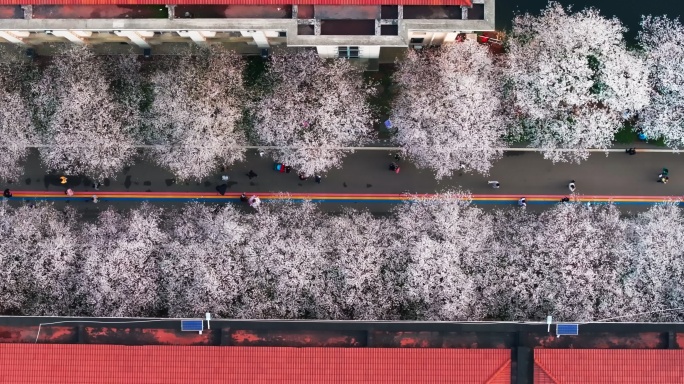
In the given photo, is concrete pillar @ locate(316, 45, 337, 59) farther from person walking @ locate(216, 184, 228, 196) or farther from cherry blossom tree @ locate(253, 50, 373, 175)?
person walking @ locate(216, 184, 228, 196)

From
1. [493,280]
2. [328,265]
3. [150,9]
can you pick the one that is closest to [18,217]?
[150,9]

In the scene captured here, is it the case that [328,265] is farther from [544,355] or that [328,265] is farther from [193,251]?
[544,355]

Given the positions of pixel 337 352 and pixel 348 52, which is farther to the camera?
pixel 348 52

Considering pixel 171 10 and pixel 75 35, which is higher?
pixel 171 10

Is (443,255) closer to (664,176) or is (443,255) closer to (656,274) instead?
(656,274)

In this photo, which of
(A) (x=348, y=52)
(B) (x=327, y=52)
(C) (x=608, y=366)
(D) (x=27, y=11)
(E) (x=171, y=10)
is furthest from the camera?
(A) (x=348, y=52)

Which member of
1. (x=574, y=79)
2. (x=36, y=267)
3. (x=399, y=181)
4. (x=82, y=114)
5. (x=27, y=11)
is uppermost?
(x=27, y=11)

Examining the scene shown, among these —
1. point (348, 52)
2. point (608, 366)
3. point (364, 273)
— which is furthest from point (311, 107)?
point (608, 366)

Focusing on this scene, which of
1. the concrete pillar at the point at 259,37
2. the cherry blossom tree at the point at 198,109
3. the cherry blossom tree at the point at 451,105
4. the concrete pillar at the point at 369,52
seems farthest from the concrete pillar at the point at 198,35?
the cherry blossom tree at the point at 451,105
